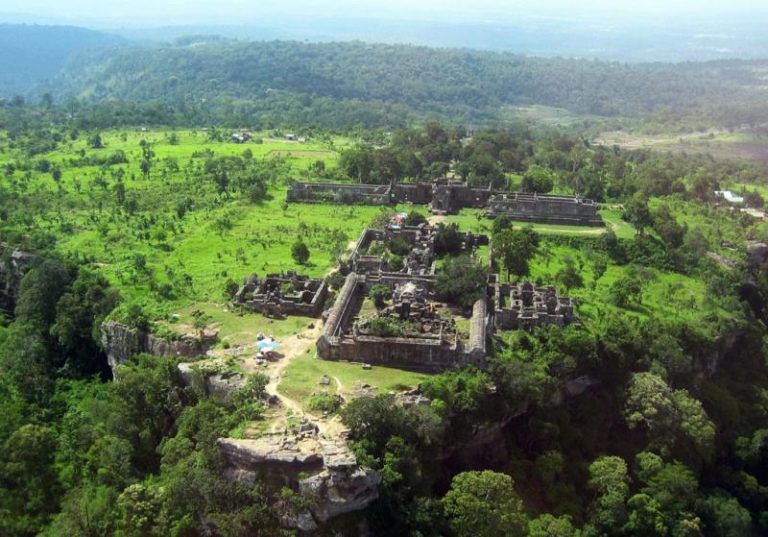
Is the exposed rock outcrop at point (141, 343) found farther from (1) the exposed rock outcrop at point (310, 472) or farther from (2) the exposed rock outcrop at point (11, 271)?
(2) the exposed rock outcrop at point (11, 271)

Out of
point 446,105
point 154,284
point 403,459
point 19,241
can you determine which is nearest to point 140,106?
point 446,105

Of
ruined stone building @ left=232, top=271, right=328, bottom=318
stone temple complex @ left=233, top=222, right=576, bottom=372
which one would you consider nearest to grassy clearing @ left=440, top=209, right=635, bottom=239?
stone temple complex @ left=233, top=222, right=576, bottom=372

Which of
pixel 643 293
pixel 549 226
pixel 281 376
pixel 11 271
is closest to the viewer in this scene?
pixel 281 376

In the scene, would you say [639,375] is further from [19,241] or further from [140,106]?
[140,106]

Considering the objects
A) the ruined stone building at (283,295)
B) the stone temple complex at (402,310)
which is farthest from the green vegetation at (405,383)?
the ruined stone building at (283,295)

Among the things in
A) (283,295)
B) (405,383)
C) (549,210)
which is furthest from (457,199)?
(405,383)

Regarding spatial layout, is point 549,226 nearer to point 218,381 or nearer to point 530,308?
point 530,308

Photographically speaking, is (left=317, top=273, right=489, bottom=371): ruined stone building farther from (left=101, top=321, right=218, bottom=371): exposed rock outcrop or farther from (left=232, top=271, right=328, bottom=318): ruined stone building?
(left=101, top=321, right=218, bottom=371): exposed rock outcrop
